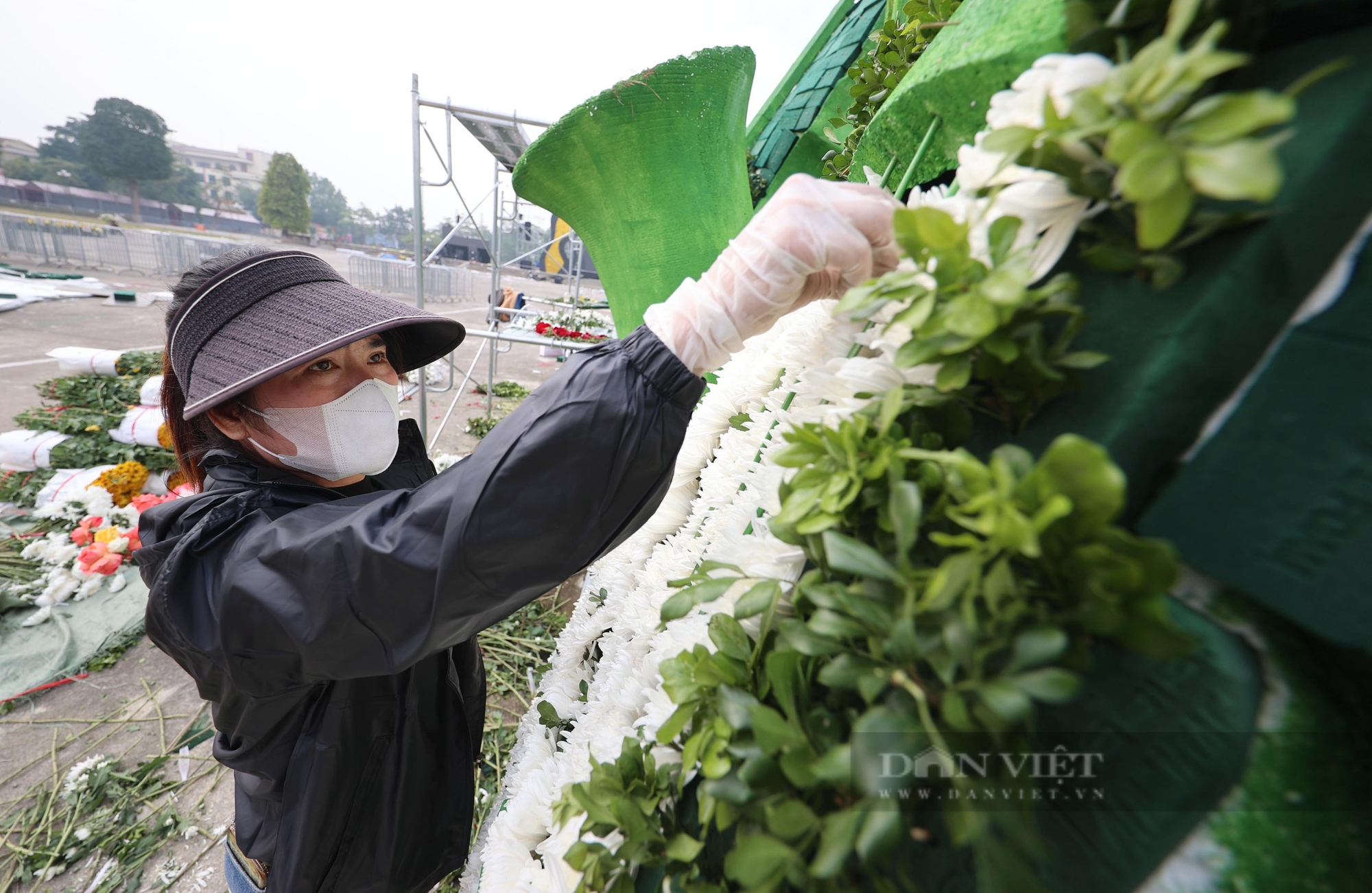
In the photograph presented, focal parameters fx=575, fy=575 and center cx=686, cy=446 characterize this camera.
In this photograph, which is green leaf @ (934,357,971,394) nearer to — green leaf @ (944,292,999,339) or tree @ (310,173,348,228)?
green leaf @ (944,292,999,339)

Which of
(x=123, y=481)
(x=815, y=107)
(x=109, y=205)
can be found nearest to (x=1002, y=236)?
(x=815, y=107)

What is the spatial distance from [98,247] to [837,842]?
99.1ft

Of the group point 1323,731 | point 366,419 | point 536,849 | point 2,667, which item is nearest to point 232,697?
point 366,419

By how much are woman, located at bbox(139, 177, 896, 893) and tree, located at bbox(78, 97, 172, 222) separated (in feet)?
205

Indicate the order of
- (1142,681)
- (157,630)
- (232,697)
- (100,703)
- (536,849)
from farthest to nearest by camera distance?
(100,703), (232,697), (157,630), (536,849), (1142,681)

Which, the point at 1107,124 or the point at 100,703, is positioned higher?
the point at 1107,124

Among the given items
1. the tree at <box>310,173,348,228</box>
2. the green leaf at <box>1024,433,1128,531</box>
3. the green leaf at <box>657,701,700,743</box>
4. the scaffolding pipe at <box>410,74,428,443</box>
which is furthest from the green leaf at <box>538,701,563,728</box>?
the tree at <box>310,173,348,228</box>

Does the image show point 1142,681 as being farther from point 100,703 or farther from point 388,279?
point 388,279

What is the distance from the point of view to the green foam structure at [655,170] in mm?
1492

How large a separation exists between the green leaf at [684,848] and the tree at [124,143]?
63.8 meters

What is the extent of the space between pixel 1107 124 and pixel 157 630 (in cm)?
164

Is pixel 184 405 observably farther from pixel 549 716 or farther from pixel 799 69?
pixel 799 69

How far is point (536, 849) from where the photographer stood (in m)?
1.01

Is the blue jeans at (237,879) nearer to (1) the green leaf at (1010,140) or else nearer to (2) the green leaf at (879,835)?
(2) the green leaf at (879,835)
